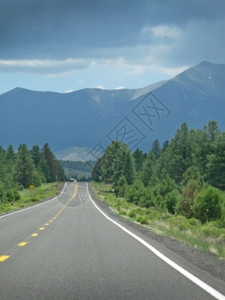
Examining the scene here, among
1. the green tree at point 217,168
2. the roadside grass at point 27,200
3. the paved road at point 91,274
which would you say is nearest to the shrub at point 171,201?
the roadside grass at point 27,200

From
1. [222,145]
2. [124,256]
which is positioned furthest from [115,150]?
[124,256]

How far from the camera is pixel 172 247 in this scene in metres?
14.2

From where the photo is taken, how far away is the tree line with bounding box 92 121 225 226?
37562 millimetres

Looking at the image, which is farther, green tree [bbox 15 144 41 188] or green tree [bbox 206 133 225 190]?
green tree [bbox 15 144 41 188]

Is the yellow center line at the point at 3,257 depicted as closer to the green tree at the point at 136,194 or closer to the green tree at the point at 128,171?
the green tree at the point at 136,194

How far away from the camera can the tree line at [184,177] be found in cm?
3756

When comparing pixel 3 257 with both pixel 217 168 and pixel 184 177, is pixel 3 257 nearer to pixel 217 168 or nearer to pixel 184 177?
pixel 217 168

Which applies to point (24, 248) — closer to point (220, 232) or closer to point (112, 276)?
point (112, 276)

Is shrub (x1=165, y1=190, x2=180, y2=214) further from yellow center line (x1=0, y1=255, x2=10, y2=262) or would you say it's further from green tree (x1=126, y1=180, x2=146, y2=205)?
yellow center line (x1=0, y1=255, x2=10, y2=262)

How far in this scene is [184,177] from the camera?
85.4 meters

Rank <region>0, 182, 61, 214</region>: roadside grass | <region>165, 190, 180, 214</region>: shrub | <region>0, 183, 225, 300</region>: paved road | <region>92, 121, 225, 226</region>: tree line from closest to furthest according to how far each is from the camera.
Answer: <region>0, 183, 225, 300</region>: paved road < <region>92, 121, 225, 226</region>: tree line < <region>0, 182, 61, 214</region>: roadside grass < <region>165, 190, 180, 214</region>: shrub

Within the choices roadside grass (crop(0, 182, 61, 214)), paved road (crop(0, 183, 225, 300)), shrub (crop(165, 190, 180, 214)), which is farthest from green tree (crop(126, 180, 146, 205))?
paved road (crop(0, 183, 225, 300))

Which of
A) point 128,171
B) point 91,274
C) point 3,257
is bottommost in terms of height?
point 91,274

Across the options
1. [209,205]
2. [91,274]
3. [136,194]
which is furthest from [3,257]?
[136,194]
